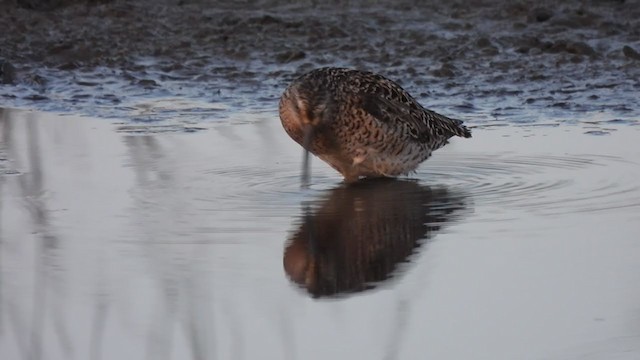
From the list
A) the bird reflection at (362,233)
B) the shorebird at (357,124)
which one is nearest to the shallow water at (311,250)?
the bird reflection at (362,233)

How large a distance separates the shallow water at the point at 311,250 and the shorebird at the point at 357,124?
0.13 m

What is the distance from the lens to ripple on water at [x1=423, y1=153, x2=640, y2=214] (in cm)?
709

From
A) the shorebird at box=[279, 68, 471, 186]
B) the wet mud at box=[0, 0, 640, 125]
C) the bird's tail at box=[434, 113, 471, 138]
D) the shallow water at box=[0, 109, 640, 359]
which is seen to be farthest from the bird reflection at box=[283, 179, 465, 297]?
the wet mud at box=[0, 0, 640, 125]

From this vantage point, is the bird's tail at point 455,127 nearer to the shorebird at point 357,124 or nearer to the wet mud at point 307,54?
the shorebird at point 357,124

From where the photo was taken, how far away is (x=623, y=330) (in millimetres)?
5004

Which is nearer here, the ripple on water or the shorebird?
the ripple on water

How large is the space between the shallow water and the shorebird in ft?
0.43

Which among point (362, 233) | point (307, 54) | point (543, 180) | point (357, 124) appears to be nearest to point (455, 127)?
point (357, 124)

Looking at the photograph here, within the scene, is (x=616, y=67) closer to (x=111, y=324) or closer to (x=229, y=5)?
(x=229, y=5)

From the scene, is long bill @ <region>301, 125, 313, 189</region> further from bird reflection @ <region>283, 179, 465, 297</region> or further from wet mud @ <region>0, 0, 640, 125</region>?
wet mud @ <region>0, 0, 640, 125</region>

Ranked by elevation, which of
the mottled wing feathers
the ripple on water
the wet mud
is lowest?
the wet mud

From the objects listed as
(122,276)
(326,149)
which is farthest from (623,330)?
(326,149)

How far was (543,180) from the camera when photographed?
7695mm

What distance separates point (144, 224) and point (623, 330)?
2.40 meters
